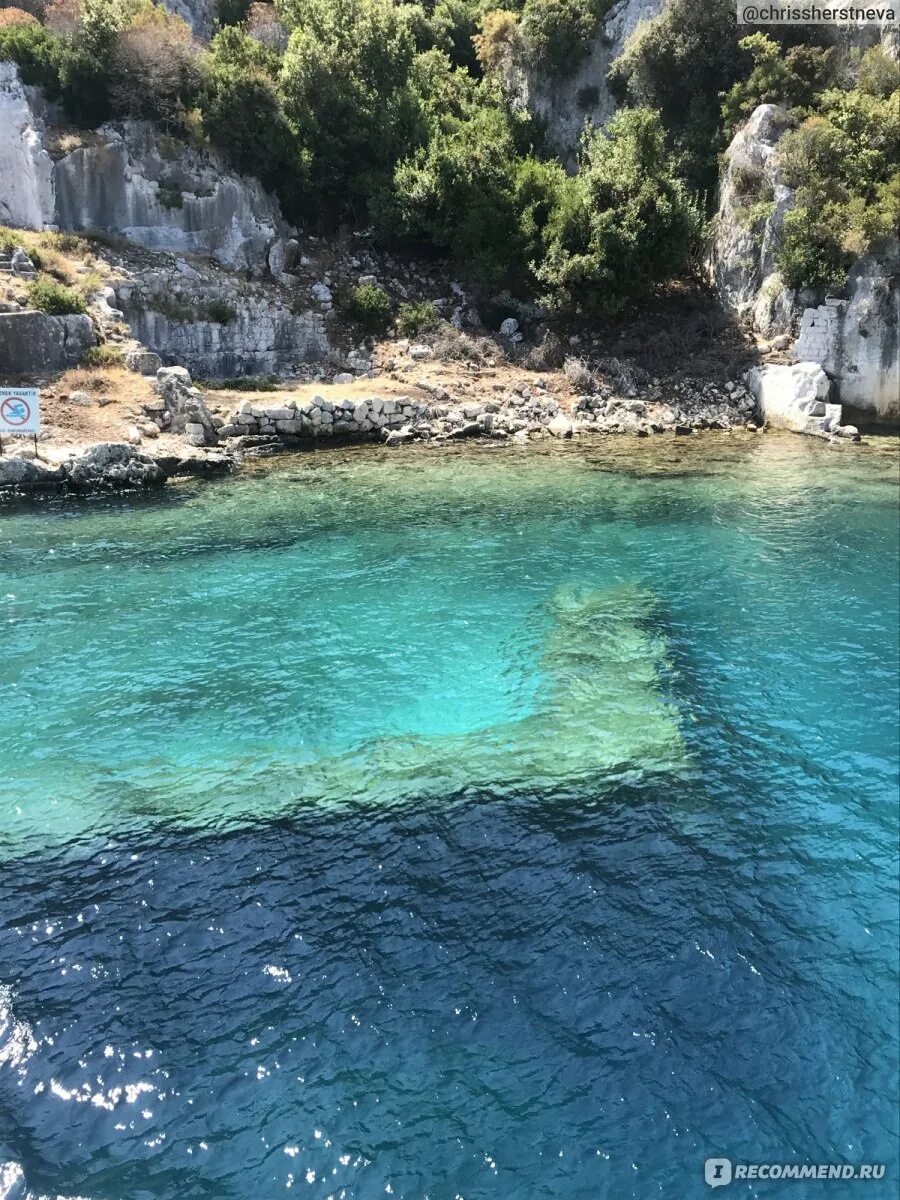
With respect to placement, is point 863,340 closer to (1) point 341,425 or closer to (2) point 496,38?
(1) point 341,425

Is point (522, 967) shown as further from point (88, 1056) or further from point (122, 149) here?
point (122, 149)

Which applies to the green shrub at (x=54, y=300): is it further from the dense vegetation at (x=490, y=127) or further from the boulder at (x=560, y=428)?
the boulder at (x=560, y=428)

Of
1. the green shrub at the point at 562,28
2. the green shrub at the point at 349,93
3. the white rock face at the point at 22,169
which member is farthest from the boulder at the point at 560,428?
the green shrub at the point at 562,28

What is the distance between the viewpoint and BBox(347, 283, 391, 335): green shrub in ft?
97.7

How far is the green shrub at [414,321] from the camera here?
30.0m

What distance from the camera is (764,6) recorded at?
29844 mm

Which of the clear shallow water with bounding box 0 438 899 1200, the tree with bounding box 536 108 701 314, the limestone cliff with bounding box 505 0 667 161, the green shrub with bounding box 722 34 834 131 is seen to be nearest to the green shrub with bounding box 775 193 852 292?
the tree with bounding box 536 108 701 314

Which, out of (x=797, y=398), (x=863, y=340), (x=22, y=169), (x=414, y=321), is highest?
(x=22, y=169)

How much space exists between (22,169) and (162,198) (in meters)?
4.56

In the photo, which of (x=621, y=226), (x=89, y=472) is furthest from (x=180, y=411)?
(x=621, y=226)

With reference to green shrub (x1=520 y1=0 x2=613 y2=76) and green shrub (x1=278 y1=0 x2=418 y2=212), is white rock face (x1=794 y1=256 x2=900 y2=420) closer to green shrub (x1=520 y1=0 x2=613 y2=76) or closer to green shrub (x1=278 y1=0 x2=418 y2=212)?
green shrub (x1=278 y1=0 x2=418 y2=212)

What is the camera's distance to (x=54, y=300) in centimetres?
2273

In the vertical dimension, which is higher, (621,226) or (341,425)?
(621,226)

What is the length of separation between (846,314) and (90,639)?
80.6 ft
